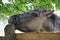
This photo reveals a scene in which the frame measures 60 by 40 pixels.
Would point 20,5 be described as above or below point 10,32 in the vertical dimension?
above

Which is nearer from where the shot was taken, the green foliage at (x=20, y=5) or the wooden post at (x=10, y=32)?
the wooden post at (x=10, y=32)

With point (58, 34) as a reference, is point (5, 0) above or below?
above

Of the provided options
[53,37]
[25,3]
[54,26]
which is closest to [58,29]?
[54,26]

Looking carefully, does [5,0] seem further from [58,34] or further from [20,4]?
[58,34]

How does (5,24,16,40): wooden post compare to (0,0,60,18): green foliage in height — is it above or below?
below

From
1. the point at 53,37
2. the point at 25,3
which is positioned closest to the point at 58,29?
the point at 53,37

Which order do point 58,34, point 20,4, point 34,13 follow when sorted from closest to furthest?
point 58,34
point 34,13
point 20,4

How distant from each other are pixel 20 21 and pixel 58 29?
0.22m

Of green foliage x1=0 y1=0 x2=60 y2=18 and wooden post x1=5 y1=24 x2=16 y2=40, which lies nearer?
wooden post x1=5 y1=24 x2=16 y2=40

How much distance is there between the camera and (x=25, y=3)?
2061 millimetres

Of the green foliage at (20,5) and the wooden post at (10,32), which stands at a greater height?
the green foliage at (20,5)

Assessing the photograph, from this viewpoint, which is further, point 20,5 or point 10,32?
point 20,5

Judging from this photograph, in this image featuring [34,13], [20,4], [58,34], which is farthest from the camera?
[20,4]

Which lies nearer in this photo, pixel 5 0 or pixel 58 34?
pixel 58 34
